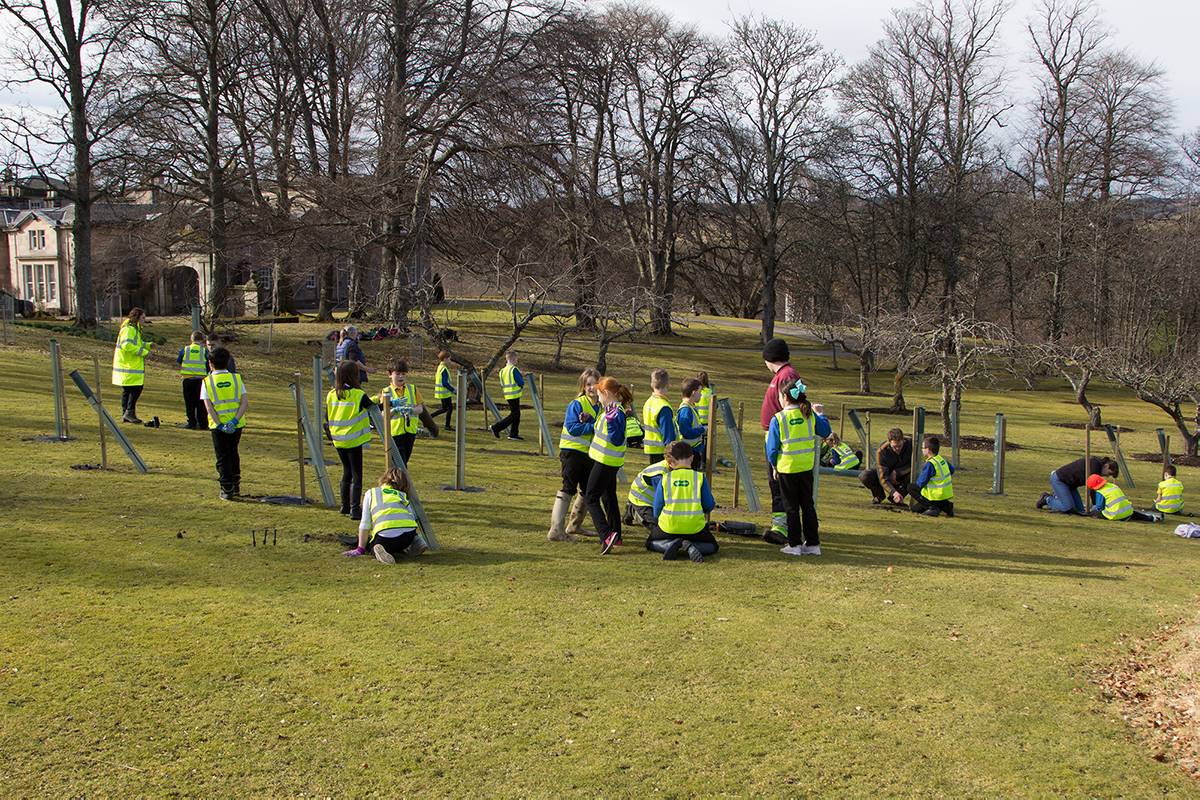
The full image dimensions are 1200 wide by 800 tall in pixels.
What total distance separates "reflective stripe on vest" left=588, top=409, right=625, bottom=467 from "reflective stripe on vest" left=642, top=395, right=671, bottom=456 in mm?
979

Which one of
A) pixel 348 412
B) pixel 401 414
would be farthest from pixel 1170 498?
pixel 348 412

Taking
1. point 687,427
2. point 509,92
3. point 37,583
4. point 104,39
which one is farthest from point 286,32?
Answer: point 37,583

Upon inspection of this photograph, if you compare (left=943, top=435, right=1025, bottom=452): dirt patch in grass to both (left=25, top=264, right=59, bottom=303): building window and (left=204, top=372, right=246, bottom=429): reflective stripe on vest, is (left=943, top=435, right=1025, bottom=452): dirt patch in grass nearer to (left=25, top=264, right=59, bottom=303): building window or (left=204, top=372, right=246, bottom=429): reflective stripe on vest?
(left=204, top=372, right=246, bottom=429): reflective stripe on vest

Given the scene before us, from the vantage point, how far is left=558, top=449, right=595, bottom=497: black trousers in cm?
840

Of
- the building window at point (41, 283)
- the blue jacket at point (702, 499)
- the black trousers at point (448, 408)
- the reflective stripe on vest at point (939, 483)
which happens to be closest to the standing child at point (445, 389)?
the black trousers at point (448, 408)

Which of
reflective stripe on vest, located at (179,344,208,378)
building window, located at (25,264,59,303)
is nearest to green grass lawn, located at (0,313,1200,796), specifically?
reflective stripe on vest, located at (179,344,208,378)

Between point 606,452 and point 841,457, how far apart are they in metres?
7.57

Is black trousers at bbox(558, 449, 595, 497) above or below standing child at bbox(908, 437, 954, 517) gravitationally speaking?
→ above

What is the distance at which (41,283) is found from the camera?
53.2m

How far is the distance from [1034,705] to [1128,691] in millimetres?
738

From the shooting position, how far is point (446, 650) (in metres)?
5.53

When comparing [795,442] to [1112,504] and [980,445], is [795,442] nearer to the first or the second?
[1112,504]

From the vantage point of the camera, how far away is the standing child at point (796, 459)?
8.34 m

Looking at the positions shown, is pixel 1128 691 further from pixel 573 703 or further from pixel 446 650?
pixel 446 650
